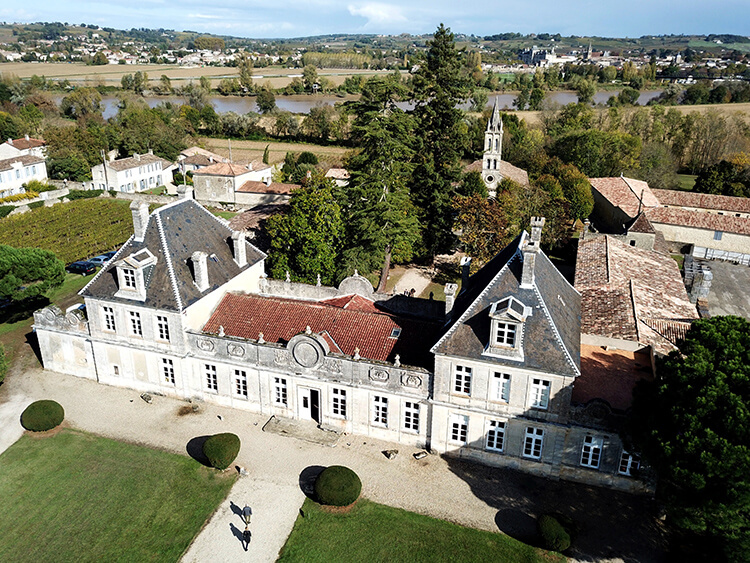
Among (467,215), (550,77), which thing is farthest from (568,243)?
(550,77)

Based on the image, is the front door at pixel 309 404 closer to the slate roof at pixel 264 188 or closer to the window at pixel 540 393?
the window at pixel 540 393

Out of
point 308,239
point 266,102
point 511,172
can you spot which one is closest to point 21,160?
point 308,239

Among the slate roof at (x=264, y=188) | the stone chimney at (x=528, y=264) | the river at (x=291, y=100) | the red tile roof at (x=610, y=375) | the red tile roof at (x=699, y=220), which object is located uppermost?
the stone chimney at (x=528, y=264)

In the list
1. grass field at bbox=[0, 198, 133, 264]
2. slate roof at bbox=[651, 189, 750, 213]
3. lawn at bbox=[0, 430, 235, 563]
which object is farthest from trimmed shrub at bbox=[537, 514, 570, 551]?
slate roof at bbox=[651, 189, 750, 213]

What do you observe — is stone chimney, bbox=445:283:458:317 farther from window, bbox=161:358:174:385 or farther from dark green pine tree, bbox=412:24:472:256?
dark green pine tree, bbox=412:24:472:256

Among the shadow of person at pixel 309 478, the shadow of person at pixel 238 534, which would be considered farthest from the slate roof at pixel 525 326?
the shadow of person at pixel 238 534

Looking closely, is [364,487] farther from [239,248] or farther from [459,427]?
[239,248]
